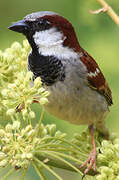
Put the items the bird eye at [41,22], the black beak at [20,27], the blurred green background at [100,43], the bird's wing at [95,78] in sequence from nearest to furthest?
1. the black beak at [20,27]
2. the bird eye at [41,22]
3. the bird's wing at [95,78]
4. the blurred green background at [100,43]

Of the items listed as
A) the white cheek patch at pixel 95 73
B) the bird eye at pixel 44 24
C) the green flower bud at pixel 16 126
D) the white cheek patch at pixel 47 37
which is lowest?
the white cheek patch at pixel 95 73

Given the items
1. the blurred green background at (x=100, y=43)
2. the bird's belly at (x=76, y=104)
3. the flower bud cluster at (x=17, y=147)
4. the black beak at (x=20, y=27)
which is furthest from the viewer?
the blurred green background at (x=100, y=43)

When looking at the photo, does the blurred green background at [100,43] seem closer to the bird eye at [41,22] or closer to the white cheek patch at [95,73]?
the white cheek patch at [95,73]

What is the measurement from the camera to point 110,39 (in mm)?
3582

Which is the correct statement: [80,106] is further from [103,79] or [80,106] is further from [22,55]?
[22,55]

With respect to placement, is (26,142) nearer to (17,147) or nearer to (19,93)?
(17,147)

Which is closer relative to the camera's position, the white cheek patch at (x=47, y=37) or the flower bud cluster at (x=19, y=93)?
the flower bud cluster at (x=19, y=93)

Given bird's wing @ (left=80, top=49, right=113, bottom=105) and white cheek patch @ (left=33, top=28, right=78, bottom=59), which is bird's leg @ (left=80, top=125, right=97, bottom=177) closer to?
bird's wing @ (left=80, top=49, right=113, bottom=105)

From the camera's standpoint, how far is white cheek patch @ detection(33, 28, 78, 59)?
3.07 m

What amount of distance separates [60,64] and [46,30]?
280 millimetres

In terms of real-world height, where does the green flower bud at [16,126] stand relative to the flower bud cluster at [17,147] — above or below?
above

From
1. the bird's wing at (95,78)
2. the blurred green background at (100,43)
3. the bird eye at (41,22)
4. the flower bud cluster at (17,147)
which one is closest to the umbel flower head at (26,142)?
the flower bud cluster at (17,147)

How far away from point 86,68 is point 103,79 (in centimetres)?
35

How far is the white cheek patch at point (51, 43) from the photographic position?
3072 millimetres
